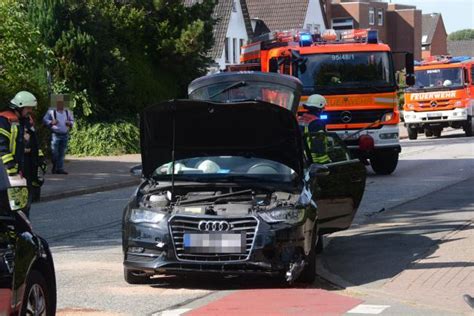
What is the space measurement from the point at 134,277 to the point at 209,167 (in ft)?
4.39

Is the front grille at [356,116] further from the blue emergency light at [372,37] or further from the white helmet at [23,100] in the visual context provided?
the white helmet at [23,100]

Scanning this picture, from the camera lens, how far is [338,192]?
39.2 ft

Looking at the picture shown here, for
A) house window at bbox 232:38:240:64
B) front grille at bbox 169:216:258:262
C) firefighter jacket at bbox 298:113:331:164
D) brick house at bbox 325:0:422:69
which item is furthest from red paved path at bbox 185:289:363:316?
brick house at bbox 325:0:422:69

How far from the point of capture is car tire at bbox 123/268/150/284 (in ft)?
32.8

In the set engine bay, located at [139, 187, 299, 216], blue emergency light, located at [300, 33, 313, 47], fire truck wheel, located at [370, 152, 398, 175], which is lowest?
fire truck wheel, located at [370, 152, 398, 175]

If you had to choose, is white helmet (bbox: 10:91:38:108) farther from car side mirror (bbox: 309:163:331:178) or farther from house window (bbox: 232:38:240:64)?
house window (bbox: 232:38:240:64)

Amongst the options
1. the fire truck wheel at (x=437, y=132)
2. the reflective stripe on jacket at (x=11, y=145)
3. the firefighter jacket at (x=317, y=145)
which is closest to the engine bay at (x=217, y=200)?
the firefighter jacket at (x=317, y=145)

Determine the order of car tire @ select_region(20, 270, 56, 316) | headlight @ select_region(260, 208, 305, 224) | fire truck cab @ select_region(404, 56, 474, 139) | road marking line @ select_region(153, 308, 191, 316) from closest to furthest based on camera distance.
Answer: car tire @ select_region(20, 270, 56, 316) → road marking line @ select_region(153, 308, 191, 316) → headlight @ select_region(260, 208, 305, 224) → fire truck cab @ select_region(404, 56, 474, 139)

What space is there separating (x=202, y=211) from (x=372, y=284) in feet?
5.96

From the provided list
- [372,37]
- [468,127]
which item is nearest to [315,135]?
[372,37]

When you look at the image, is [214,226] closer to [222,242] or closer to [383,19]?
[222,242]

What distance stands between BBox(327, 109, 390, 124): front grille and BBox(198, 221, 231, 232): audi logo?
42.3ft

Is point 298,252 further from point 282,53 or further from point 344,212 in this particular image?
point 282,53

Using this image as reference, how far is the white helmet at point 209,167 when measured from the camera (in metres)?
10.5
